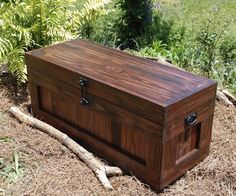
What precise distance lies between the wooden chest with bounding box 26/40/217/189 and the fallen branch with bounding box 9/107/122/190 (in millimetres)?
113

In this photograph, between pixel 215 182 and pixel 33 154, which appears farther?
pixel 33 154

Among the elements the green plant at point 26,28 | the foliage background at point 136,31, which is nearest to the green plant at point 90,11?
the foliage background at point 136,31

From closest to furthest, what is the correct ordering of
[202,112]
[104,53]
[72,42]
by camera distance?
1. [202,112]
2. [104,53]
3. [72,42]

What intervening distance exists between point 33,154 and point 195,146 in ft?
4.30

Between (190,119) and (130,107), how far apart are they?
1.44 ft

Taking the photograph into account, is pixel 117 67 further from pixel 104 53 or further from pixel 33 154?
pixel 33 154

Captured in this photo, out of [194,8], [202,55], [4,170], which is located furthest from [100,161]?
[194,8]

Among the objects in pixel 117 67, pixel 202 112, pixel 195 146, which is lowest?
pixel 195 146

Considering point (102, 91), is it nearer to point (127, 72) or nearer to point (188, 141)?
point (127, 72)

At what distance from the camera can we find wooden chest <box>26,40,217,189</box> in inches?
117

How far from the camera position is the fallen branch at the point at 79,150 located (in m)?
3.24

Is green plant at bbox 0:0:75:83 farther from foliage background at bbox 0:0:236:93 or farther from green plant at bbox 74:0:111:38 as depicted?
green plant at bbox 74:0:111:38

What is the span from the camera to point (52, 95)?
12.5 feet

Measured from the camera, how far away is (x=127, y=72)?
11.0 feet
